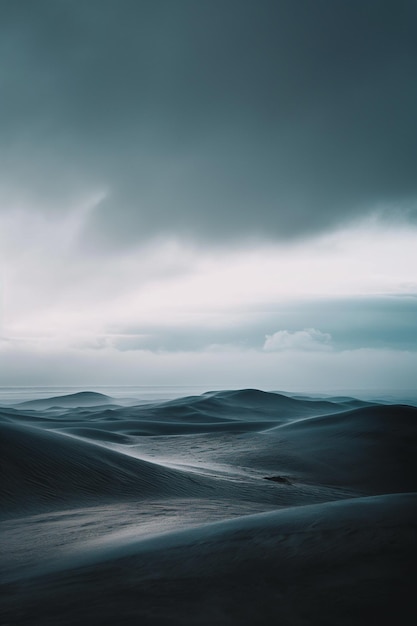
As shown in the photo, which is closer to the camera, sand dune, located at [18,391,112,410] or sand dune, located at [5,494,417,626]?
sand dune, located at [5,494,417,626]

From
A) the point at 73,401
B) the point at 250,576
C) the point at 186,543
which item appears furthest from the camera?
the point at 73,401

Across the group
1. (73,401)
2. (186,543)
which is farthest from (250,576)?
(73,401)

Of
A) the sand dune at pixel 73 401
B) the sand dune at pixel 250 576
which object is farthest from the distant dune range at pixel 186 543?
the sand dune at pixel 73 401

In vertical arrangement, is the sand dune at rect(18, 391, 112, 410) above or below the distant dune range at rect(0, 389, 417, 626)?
below

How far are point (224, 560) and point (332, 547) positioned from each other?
41 cm

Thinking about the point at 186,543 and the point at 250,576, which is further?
the point at 186,543

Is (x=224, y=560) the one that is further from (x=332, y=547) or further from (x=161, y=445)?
(x=161, y=445)

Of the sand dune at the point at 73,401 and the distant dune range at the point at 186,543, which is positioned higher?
the distant dune range at the point at 186,543

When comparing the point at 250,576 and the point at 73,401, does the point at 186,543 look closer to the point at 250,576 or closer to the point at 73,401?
the point at 250,576

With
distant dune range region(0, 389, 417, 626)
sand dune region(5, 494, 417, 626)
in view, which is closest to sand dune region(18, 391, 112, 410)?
distant dune range region(0, 389, 417, 626)

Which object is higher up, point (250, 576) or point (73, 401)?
point (250, 576)

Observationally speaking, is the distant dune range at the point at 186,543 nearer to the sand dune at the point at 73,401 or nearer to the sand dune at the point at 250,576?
the sand dune at the point at 250,576

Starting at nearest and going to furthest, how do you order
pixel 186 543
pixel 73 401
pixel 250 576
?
1. pixel 250 576
2. pixel 186 543
3. pixel 73 401

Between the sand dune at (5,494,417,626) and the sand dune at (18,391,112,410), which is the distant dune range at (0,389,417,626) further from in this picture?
the sand dune at (18,391,112,410)
